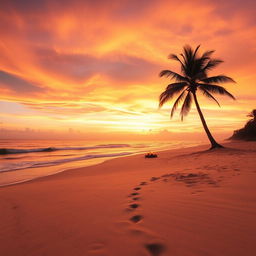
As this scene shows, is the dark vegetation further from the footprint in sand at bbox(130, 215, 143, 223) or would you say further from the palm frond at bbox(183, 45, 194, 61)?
the footprint in sand at bbox(130, 215, 143, 223)

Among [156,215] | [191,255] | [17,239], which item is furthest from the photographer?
[156,215]

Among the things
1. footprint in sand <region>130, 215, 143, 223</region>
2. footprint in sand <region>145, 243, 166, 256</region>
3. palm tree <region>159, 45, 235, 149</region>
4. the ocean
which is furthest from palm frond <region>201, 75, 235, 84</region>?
footprint in sand <region>145, 243, 166, 256</region>

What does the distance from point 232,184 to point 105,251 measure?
289 cm

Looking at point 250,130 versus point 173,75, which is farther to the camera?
point 250,130

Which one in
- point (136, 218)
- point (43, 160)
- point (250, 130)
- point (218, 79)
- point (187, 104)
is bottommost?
point (43, 160)

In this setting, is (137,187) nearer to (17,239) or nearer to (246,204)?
(246,204)

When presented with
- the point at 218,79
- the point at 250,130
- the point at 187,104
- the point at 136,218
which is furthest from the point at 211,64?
the point at 250,130

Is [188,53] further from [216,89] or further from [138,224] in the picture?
[138,224]

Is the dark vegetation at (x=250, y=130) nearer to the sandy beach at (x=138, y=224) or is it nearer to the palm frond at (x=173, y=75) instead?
the palm frond at (x=173, y=75)

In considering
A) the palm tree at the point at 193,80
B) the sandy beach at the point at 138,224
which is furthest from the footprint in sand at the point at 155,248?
the palm tree at the point at 193,80

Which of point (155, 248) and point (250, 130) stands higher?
point (250, 130)

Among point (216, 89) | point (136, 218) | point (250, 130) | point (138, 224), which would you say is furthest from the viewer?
point (250, 130)

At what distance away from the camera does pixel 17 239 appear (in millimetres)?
1831

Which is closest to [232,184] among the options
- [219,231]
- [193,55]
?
[219,231]
